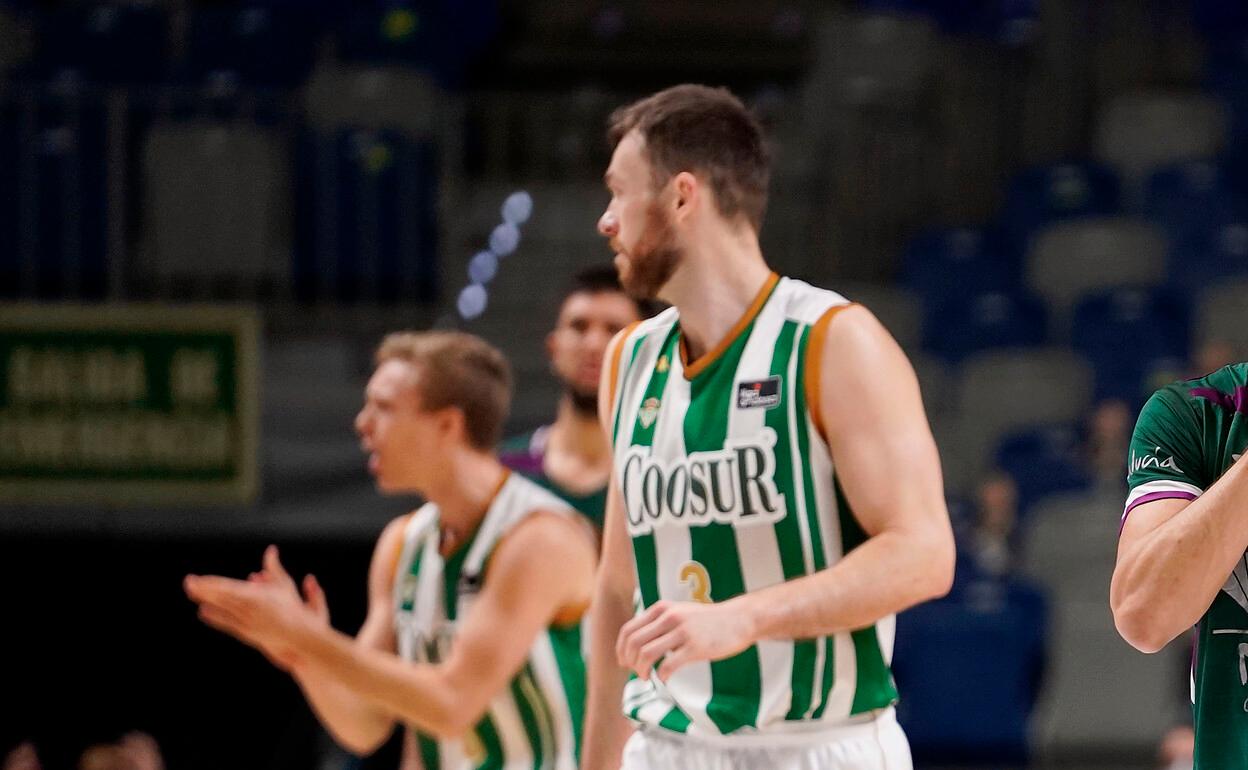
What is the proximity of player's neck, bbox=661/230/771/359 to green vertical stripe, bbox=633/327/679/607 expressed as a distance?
12 centimetres

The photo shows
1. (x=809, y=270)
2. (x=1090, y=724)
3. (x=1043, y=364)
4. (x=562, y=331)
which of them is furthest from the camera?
(x=809, y=270)

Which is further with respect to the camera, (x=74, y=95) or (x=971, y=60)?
(x=971, y=60)

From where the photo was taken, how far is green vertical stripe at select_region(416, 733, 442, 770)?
16.1 ft

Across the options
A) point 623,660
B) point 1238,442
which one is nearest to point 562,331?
point 623,660

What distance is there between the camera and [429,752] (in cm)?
491

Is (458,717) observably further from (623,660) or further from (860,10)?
(860,10)

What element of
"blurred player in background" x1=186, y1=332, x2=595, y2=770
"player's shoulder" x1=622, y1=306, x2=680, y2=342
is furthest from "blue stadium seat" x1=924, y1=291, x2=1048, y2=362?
"player's shoulder" x1=622, y1=306, x2=680, y2=342

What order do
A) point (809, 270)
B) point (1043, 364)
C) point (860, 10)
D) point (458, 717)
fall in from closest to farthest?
point (458, 717)
point (1043, 364)
point (809, 270)
point (860, 10)

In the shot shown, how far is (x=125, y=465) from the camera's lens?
30.5 feet

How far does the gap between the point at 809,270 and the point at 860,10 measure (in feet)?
9.09

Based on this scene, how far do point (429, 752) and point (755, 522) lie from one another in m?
1.87

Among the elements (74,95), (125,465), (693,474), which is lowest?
(125,465)

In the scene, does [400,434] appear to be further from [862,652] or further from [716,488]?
[862,652]

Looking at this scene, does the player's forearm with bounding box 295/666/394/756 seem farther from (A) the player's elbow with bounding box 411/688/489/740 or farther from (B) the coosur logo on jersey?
(B) the coosur logo on jersey
